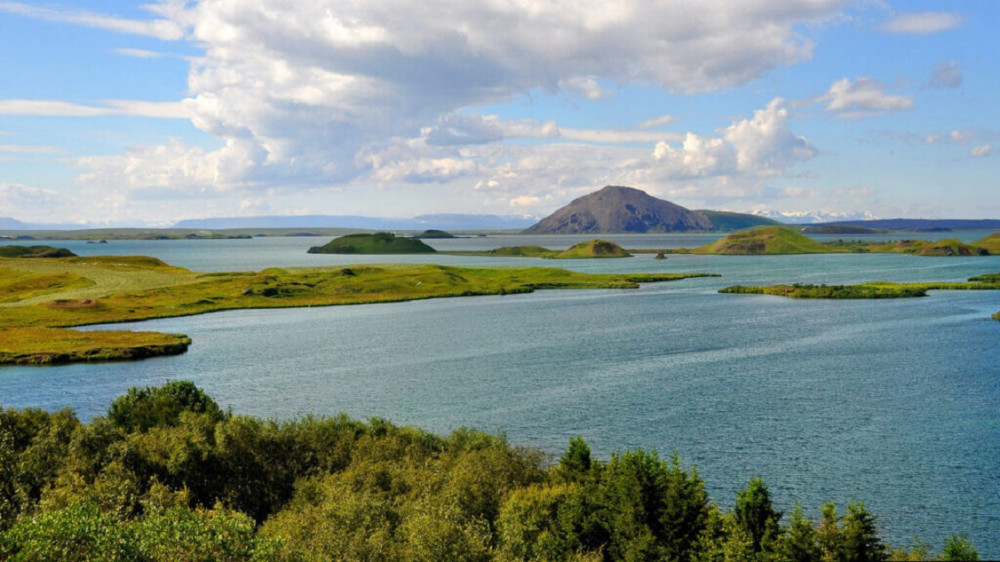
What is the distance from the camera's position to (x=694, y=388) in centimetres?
10631

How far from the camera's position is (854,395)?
10125 centimetres

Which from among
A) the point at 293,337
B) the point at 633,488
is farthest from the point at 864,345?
the point at 293,337

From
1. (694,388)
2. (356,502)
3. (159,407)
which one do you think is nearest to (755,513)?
(356,502)

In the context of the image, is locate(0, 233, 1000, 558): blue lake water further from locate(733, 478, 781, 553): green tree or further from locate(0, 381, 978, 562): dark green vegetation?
locate(733, 478, 781, 553): green tree

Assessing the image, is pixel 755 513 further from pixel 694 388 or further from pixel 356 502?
pixel 694 388

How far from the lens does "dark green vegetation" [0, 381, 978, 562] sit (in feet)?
131

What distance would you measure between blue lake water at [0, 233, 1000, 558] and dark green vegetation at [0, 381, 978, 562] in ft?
29.0

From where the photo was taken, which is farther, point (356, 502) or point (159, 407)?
point (159, 407)

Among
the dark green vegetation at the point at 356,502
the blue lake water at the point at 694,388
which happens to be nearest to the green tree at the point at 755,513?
the dark green vegetation at the point at 356,502

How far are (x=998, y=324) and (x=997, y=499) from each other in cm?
12010

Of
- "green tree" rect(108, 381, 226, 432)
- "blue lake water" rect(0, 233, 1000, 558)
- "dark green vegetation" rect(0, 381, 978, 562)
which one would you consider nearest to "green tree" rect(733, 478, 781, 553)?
"dark green vegetation" rect(0, 381, 978, 562)

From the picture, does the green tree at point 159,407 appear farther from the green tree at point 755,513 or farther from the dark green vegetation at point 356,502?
the green tree at point 755,513

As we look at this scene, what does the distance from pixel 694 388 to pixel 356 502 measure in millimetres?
69382

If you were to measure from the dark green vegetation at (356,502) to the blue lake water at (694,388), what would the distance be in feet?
29.0
